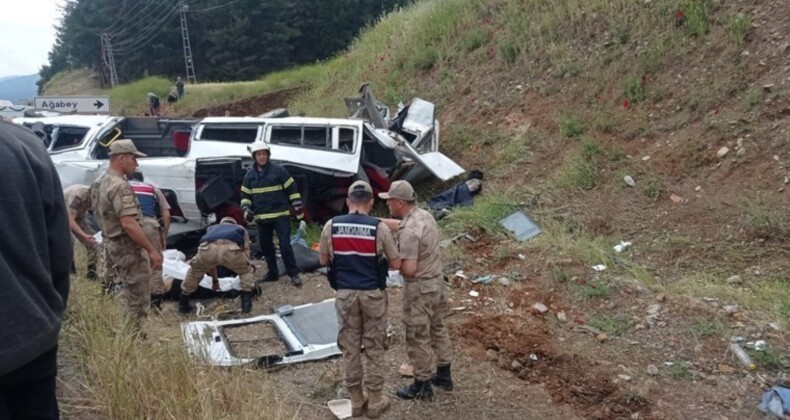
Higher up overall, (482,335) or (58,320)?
(58,320)

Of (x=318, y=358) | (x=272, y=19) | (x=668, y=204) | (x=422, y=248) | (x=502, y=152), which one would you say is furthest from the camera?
(x=272, y=19)

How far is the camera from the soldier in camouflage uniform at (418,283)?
14.6 ft

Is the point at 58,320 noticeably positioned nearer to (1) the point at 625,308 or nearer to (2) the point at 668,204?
(1) the point at 625,308

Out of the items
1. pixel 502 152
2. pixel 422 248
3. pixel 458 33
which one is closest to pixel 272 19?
pixel 458 33

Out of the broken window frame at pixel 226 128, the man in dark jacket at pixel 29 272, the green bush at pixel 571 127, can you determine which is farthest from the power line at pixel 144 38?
the man in dark jacket at pixel 29 272

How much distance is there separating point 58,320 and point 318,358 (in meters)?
3.29

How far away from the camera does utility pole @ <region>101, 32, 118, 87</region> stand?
39.2 m

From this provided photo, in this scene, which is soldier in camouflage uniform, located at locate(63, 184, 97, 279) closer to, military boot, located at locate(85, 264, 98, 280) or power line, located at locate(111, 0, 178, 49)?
military boot, located at locate(85, 264, 98, 280)

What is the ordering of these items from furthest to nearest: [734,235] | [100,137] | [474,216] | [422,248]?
[100,137]
[474,216]
[734,235]
[422,248]

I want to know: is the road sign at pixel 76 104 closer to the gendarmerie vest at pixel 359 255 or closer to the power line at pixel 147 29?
the gendarmerie vest at pixel 359 255

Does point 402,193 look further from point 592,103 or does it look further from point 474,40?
point 474,40

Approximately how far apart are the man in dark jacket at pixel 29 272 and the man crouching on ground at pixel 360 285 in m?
2.23

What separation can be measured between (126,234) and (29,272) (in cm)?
343

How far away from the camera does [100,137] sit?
9172mm
